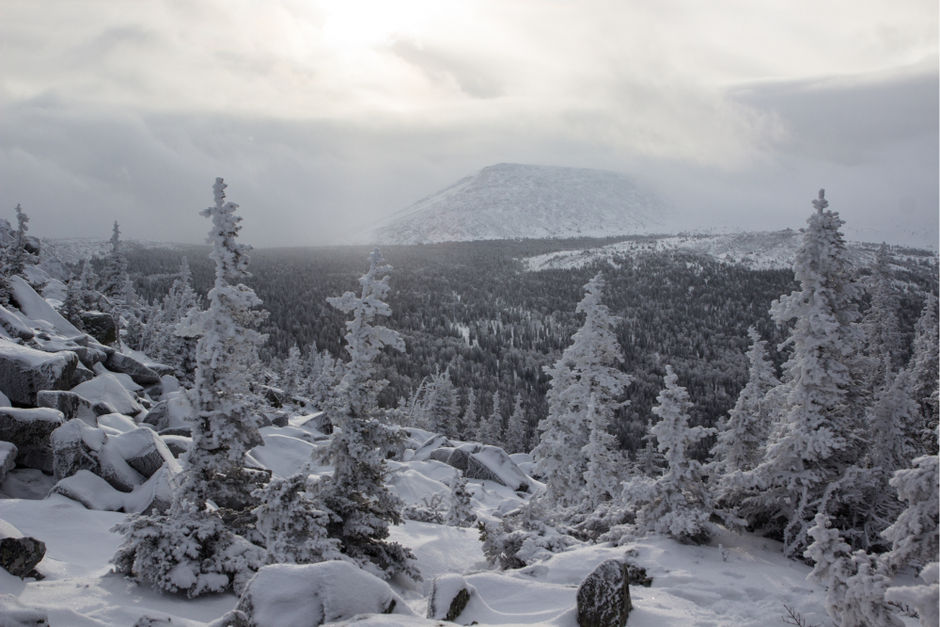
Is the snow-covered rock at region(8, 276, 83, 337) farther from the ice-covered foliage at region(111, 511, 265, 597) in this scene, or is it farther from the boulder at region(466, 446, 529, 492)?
the boulder at region(466, 446, 529, 492)

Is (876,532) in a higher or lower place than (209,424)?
lower

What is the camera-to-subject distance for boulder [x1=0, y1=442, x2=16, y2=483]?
16.5 metres

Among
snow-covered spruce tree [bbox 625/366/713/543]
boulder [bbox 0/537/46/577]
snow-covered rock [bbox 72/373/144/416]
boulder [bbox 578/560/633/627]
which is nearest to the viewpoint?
boulder [bbox 578/560/633/627]

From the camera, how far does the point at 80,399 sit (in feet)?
68.8

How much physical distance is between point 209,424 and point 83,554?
3.89 meters

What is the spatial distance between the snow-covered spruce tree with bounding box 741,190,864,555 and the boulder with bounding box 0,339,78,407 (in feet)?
80.3

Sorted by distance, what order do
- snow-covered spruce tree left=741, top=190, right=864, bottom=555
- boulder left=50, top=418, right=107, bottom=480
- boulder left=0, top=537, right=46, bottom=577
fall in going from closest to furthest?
boulder left=0, top=537, right=46, bottom=577, snow-covered spruce tree left=741, top=190, right=864, bottom=555, boulder left=50, top=418, right=107, bottom=480

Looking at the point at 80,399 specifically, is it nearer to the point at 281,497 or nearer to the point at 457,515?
the point at 281,497

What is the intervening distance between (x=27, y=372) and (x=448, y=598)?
2038cm

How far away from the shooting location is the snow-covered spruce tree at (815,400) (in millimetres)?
13172

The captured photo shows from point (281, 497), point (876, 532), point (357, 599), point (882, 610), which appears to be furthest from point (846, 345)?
point (281, 497)

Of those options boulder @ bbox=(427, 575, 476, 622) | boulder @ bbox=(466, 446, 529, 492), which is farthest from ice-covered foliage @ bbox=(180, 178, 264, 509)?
boulder @ bbox=(466, 446, 529, 492)

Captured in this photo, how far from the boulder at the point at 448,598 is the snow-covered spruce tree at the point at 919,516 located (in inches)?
236

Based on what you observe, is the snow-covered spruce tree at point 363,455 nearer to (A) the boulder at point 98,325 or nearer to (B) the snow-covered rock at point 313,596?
(B) the snow-covered rock at point 313,596
